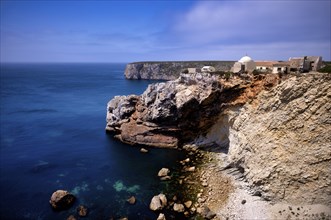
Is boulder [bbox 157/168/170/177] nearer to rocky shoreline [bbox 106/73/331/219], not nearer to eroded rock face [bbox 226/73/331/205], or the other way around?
rocky shoreline [bbox 106/73/331/219]

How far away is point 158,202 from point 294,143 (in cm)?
1918

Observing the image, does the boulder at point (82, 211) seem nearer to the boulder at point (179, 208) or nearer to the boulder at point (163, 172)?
the boulder at point (179, 208)

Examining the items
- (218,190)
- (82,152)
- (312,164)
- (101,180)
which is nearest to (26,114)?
(82,152)

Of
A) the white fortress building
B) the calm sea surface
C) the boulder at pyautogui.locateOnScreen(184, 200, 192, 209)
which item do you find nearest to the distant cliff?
the calm sea surface

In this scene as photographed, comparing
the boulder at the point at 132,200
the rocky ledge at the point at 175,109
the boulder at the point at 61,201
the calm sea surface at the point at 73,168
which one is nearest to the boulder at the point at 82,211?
the calm sea surface at the point at 73,168

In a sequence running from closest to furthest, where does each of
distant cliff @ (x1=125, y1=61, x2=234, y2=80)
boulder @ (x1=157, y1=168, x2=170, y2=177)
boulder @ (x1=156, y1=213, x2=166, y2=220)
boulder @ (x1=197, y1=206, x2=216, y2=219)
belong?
1. boulder @ (x1=156, y1=213, x2=166, y2=220)
2. boulder @ (x1=197, y1=206, x2=216, y2=219)
3. boulder @ (x1=157, y1=168, x2=170, y2=177)
4. distant cliff @ (x1=125, y1=61, x2=234, y2=80)

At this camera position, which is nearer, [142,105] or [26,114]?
[142,105]

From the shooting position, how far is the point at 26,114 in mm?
79562

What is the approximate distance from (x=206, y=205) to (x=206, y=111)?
20693 mm

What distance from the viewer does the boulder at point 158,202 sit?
32709mm

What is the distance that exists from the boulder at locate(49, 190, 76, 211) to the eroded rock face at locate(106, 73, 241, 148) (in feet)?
73.6

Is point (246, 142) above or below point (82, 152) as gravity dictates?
above

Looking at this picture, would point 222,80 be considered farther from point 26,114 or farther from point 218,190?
point 26,114

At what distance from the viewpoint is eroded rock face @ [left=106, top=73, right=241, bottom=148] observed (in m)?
47.0
